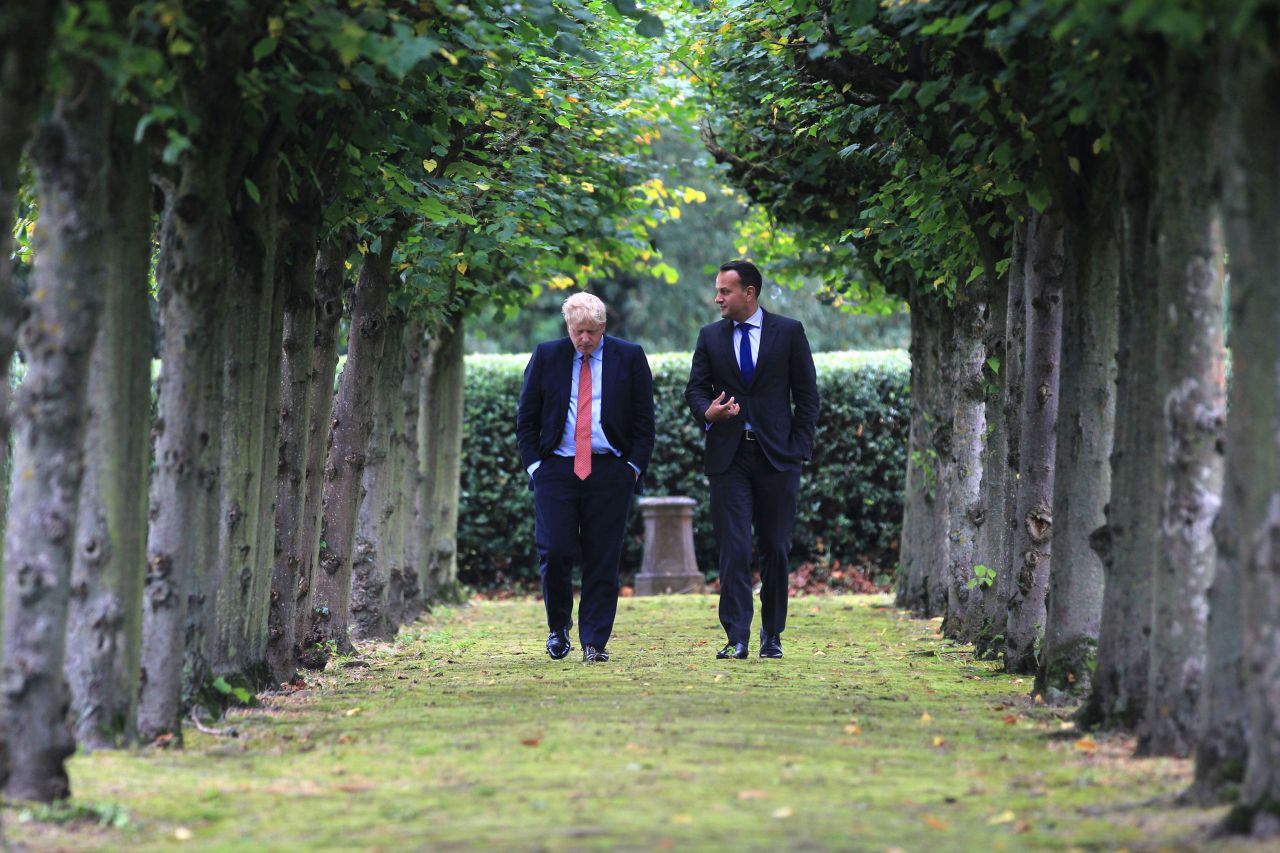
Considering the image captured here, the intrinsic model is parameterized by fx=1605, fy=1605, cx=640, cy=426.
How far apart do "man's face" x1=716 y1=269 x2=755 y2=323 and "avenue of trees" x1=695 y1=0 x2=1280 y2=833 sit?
1.18 meters

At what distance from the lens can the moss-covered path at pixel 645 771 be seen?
499 centimetres

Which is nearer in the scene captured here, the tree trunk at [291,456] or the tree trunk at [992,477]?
the tree trunk at [291,456]

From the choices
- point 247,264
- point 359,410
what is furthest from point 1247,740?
point 359,410

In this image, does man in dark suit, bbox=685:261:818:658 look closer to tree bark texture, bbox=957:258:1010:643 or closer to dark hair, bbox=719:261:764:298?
dark hair, bbox=719:261:764:298

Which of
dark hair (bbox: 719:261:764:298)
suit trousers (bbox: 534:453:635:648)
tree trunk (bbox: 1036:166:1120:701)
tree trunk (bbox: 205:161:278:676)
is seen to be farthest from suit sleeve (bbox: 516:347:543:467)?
tree trunk (bbox: 1036:166:1120:701)

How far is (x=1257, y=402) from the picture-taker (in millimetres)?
5000

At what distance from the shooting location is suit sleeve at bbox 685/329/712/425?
10336 mm

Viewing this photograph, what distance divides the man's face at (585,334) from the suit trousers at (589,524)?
0.70 metres

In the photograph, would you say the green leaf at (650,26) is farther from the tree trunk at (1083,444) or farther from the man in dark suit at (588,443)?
the man in dark suit at (588,443)

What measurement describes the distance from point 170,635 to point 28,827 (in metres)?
2.00

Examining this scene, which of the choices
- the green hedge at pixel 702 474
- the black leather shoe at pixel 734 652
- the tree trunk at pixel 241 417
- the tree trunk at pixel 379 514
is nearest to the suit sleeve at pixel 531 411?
the black leather shoe at pixel 734 652

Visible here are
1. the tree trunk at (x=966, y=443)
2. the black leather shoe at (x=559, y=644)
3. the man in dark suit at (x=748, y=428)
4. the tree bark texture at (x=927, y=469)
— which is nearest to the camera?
the man in dark suit at (x=748, y=428)

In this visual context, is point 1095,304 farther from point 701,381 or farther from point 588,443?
point 588,443

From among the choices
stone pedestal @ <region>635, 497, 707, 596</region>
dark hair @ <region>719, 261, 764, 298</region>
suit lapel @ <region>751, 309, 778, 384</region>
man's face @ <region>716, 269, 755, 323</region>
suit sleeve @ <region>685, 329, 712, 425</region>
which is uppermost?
dark hair @ <region>719, 261, 764, 298</region>
